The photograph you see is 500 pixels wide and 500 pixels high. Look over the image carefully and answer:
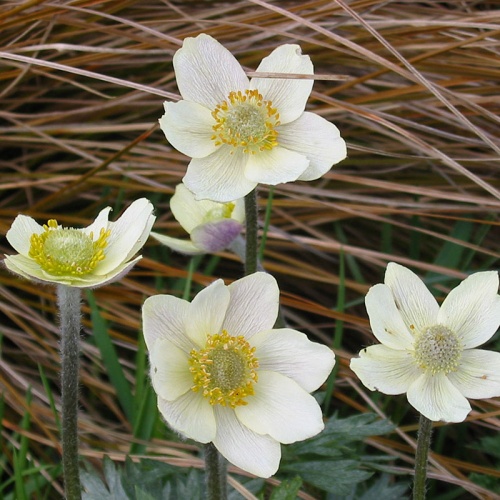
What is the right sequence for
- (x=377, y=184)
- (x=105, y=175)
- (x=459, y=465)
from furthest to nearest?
(x=105, y=175), (x=377, y=184), (x=459, y=465)

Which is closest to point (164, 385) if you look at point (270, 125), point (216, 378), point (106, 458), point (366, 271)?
point (216, 378)

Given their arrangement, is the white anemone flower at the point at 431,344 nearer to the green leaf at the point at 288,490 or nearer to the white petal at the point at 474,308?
the white petal at the point at 474,308

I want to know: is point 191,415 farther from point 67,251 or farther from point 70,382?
point 67,251

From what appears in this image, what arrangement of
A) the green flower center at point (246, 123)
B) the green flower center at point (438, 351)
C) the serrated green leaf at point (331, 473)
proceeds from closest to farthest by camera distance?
the green flower center at point (438, 351), the green flower center at point (246, 123), the serrated green leaf at point (331, 473)

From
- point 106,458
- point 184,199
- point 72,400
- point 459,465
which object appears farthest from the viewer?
point 459,465

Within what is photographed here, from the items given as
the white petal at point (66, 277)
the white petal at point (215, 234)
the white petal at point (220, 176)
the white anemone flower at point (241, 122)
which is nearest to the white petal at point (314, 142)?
the white anemone flower at point (241, 122)

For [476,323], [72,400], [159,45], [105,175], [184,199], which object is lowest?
[72,400]

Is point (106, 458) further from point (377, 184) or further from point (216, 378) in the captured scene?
point (377, 184)
